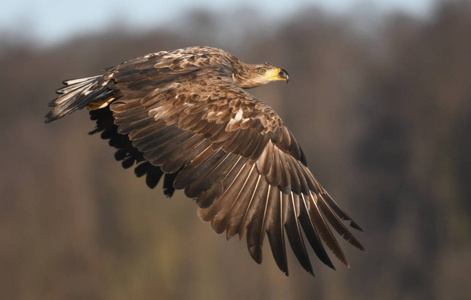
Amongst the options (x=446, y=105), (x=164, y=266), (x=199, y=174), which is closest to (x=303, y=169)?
(x=199, y=174)

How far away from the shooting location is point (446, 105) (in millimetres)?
44719

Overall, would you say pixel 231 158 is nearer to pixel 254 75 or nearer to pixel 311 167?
pixel 254 75

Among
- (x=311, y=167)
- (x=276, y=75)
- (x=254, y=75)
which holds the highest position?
(x=311, y=167)

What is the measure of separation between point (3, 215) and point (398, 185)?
17783mm

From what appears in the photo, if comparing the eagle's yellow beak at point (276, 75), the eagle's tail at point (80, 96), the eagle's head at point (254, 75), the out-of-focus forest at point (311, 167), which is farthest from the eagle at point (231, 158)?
the out-of-focus forest at point (311, 167)

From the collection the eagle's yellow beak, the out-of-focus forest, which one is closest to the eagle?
the eagle's yellow beak

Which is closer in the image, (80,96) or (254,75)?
(80,96)

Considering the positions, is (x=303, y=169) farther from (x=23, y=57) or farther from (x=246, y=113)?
(x=23, y=57)

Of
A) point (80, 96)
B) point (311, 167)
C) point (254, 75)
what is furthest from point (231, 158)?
point (311, 167)

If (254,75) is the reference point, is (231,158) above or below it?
below

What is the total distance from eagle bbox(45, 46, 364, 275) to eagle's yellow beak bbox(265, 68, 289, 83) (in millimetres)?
2201

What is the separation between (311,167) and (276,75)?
25.2 metres

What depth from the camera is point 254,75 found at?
11672mm

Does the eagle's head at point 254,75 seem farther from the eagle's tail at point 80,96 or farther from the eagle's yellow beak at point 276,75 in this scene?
the eagle's tail at point 80,96
